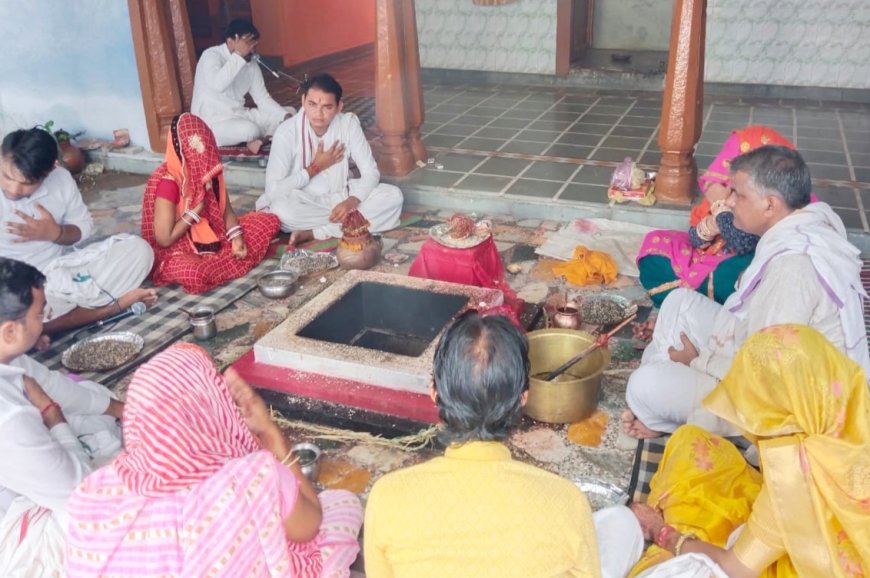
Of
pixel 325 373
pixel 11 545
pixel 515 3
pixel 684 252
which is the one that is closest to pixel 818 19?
pixel 515 3

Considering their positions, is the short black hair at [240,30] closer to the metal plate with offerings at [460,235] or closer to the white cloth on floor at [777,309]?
the metal plate with offerings at [460,235]

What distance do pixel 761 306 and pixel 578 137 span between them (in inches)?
211

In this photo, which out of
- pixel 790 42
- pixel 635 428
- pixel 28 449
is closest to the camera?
pixel 28 449

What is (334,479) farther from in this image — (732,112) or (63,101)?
(732,112)

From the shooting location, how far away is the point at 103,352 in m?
4.34

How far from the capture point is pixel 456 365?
2.00 m

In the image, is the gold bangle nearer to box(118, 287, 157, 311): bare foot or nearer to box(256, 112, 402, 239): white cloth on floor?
box(118, 287, 157, 311): bare foot

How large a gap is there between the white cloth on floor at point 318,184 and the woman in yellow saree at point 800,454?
417 centimetres

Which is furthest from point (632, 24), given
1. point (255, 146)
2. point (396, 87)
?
point (255, 146)

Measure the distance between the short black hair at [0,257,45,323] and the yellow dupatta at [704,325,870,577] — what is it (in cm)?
238

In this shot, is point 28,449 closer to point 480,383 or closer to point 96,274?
point 480,383

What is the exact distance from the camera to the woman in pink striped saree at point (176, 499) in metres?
2.00

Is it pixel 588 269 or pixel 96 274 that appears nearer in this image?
pixel 96 274

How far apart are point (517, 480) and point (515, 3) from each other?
955cm
